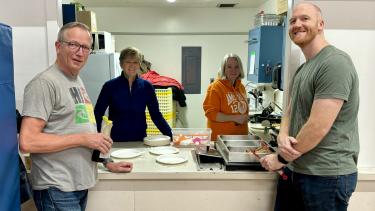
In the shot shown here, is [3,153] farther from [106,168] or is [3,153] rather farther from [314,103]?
[314,103]

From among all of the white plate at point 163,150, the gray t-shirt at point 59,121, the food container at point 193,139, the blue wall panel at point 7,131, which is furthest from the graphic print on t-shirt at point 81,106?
the food container at point 193,139

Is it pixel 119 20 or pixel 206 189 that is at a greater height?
pixel 119 20

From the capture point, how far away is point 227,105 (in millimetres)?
2744

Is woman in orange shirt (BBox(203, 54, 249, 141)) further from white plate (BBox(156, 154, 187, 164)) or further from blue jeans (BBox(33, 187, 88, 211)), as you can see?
blue jeans (BBox(33, 187, 88, 211))

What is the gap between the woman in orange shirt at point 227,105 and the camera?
8.95 feet

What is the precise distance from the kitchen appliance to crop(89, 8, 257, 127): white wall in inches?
140

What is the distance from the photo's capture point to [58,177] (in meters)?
1.37

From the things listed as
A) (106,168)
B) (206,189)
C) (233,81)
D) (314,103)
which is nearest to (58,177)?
(106,168)

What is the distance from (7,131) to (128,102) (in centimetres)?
129

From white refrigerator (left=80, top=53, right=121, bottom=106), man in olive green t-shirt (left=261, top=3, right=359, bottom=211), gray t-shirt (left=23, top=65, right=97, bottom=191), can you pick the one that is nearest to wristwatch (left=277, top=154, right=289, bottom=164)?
man in olive green t-shirt (left=261, top=3, right=359, bottom=211)

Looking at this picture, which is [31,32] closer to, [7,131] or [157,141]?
[7,131]

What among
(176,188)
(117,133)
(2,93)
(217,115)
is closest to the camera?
(2,93)

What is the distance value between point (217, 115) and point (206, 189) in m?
1.04

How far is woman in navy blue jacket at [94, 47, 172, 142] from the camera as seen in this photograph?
96.6 inches
